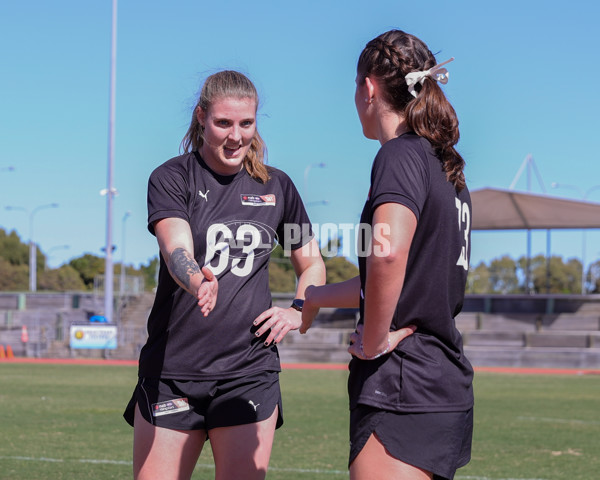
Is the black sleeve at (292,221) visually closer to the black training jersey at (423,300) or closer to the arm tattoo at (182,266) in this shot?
the arm tattoo at (182,266)

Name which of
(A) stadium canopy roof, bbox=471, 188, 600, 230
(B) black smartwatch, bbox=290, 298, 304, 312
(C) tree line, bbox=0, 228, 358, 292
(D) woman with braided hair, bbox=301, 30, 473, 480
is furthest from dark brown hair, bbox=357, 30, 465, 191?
(C) tree line, bbox=0, 228, 358, 292

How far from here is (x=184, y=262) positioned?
3213mm

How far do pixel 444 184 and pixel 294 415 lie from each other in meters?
9.65

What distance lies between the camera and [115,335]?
28.7 meters

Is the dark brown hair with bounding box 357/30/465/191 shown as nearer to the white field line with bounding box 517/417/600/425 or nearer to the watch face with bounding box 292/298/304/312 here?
the watch face with bounding box 292/298/304/312

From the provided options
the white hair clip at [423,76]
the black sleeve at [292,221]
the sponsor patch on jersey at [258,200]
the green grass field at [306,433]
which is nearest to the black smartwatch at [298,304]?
the black sleeve at [292,221]

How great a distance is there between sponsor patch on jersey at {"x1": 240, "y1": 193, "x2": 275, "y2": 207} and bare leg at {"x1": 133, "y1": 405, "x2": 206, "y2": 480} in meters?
0.97

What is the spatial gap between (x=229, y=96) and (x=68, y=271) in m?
89.0

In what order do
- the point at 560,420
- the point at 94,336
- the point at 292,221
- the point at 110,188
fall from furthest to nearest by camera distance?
the point at 110,188, the point at 94,336, the point at 560,420, the point at 292,221

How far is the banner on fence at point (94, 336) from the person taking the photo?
93.8ft

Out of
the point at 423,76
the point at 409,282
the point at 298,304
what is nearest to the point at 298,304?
the point at 298,304

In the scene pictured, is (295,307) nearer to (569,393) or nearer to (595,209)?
(569,393)

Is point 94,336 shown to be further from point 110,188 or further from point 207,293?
point 207,293

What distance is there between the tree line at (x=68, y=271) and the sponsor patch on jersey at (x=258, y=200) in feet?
138
